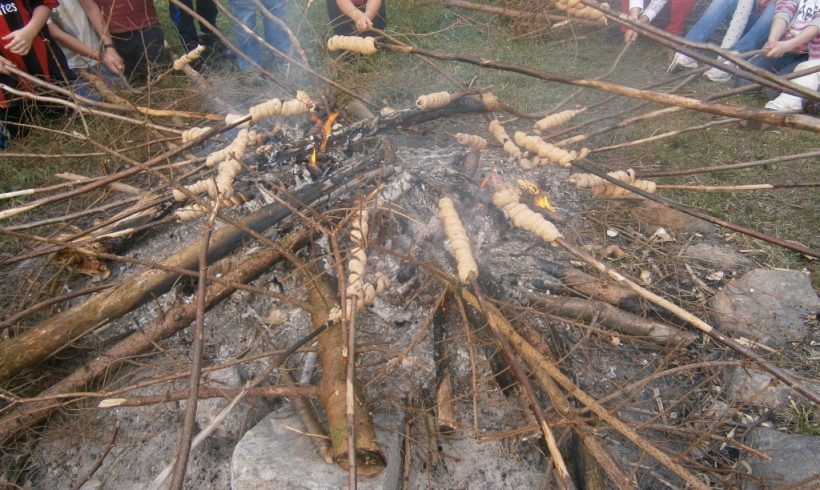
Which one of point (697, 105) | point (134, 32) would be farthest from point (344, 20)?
point (697, 105)

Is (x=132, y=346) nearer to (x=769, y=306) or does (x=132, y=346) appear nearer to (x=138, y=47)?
(x=769, y=306)

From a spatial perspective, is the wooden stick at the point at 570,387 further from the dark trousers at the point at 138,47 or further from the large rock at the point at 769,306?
the dark trousers at the point at 138,47

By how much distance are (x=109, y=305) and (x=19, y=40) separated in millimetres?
3760

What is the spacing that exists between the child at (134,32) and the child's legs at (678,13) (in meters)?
7.69

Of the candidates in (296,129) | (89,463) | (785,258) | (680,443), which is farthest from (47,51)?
(785,258)

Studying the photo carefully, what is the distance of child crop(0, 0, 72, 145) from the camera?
183 inches

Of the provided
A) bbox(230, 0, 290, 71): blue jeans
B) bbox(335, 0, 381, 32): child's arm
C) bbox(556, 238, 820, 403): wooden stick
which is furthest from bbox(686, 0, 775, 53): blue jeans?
bbox(230, 0, 290, 71): blue jeans

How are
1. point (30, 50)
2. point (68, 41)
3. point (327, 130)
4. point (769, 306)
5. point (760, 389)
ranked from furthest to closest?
1. point (68, 41)
2. point (30, 50)
3. point (327, 130)
4. point (769, 306)
5. point (760, 389)

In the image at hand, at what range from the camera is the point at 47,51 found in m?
5.08

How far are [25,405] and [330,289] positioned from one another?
6.26 feet

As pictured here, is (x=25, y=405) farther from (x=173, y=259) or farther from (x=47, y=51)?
(x=47, y=51)

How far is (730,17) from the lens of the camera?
7.19m

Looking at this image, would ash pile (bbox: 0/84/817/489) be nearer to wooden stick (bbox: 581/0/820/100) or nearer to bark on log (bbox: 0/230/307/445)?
bark on log (bbox: 0/230/307/445)

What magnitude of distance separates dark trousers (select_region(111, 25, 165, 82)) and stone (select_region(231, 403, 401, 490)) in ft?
17.2
